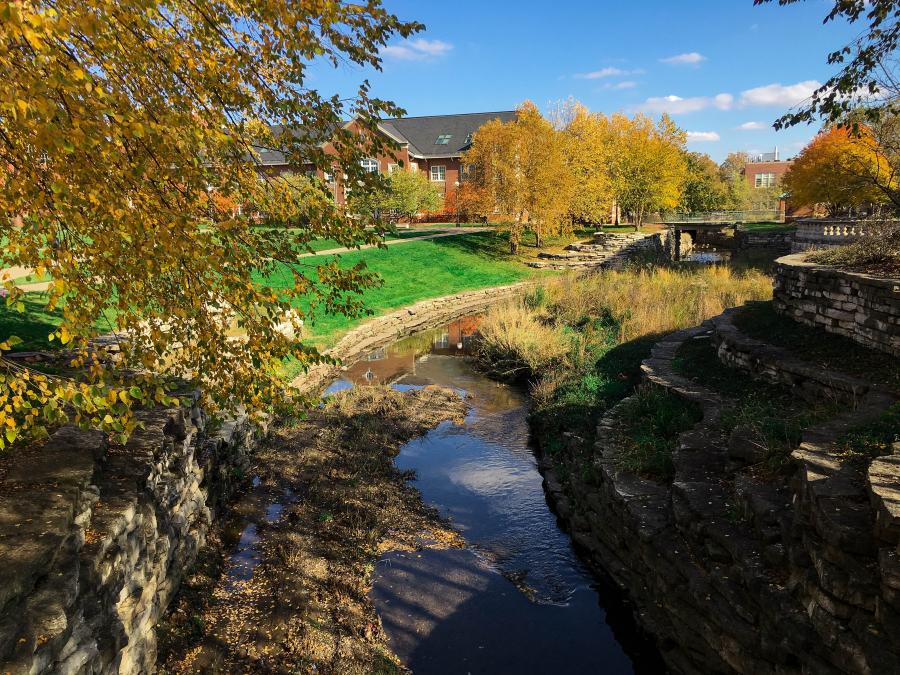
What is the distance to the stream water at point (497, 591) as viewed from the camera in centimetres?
591

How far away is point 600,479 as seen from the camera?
7887 millimetres

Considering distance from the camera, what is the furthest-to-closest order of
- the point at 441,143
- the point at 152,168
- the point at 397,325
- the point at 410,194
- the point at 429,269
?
the point at 441,143 < the point at 410,194 < the point at 429,269 < the point at 397,325 < the point at 152,168

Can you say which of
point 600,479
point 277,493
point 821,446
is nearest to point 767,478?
point 821,446

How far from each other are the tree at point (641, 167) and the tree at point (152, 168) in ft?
134

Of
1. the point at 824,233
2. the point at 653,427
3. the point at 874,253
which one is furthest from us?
the point at 824,233

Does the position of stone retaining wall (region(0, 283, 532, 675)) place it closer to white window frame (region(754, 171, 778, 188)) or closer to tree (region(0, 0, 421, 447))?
tree (region(0, 0, 421, 447))

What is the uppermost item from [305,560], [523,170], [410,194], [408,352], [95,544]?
[523,170]

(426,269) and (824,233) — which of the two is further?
(426,269)

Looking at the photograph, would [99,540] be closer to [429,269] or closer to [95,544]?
[95,544]

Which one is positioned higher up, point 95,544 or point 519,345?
point 95,544

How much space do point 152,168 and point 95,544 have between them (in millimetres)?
3012

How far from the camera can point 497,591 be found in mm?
6816

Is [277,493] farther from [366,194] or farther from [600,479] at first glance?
[366,194]

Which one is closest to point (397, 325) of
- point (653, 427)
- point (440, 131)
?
point (653, 427)
